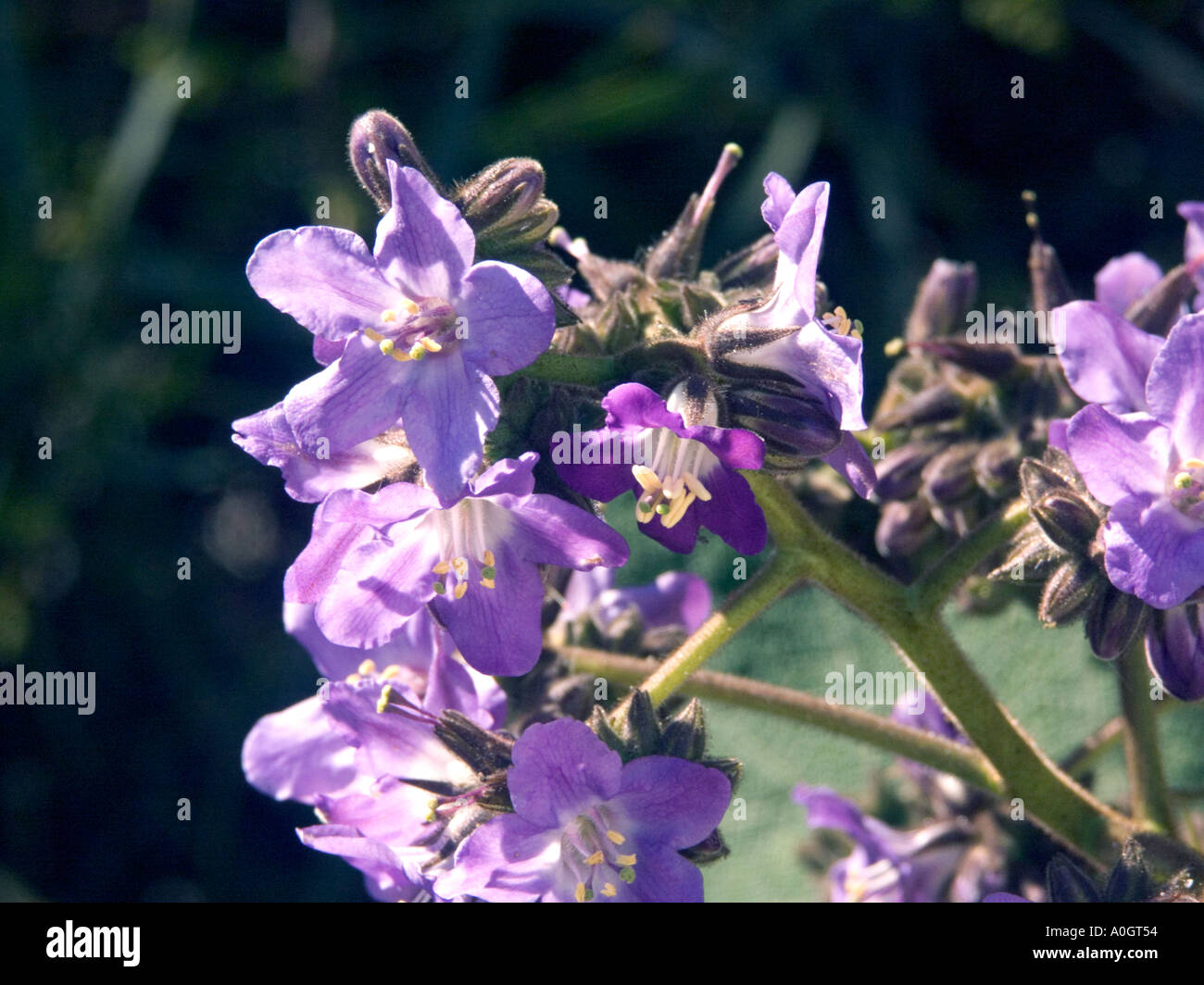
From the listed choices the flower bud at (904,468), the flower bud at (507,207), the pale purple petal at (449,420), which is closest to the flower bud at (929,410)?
the flower bud at (904,468)

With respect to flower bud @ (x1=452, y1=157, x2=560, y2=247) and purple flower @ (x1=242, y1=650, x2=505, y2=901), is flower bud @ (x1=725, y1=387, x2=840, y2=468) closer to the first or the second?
flower bud @ (x1=452, y1=157, x2=560, y2=247)

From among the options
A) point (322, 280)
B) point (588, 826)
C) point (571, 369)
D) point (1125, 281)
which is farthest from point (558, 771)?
point (1125, 281)

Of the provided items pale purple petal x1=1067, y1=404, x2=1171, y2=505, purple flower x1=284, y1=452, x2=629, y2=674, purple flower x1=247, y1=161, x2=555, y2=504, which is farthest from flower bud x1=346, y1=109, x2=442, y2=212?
pale purple petal x1=1067, y1=404, x2=1171, y2=505

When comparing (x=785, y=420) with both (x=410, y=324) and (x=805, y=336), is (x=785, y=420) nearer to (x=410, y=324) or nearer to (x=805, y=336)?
(x=805, y=336)

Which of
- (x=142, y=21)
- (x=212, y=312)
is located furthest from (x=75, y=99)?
(x=212, y=312)

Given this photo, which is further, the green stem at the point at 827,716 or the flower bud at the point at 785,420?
the green stem at the point at 827,716

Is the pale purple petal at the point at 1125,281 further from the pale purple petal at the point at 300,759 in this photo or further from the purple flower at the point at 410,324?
the pale purple petal at the point at 300,759
